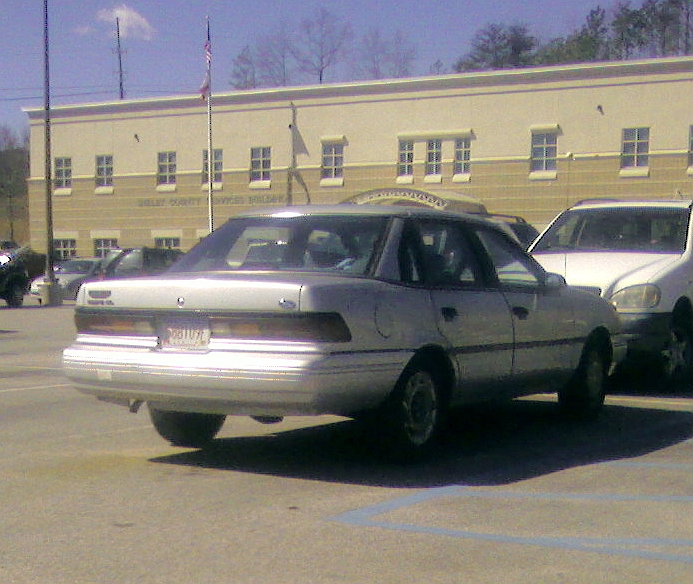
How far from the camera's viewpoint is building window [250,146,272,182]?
47.1m

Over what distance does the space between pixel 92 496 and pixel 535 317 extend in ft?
12.0

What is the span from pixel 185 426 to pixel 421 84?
37.0 m

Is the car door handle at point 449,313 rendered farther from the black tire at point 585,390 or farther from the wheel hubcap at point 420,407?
the black tire at point 585,390

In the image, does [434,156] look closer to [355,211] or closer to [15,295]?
[15,295]

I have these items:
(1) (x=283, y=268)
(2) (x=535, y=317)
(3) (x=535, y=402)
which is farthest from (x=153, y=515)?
(3) (x=535, y=402)

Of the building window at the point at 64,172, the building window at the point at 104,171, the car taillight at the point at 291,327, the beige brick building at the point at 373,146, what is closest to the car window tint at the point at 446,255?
the car taillight at the point at 291,327

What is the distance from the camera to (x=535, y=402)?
10.7 m

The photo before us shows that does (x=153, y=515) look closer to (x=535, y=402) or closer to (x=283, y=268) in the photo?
(x=283, y=268)

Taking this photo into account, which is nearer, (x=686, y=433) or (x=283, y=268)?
(x=283, y=268)

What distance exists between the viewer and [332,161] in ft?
151

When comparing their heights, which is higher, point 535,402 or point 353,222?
point 353,222

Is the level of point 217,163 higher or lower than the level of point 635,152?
lower

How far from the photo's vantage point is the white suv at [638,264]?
10.9 meters

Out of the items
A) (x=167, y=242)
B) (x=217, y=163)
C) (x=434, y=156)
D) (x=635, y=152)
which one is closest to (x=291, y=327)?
(x=635, y=152)
